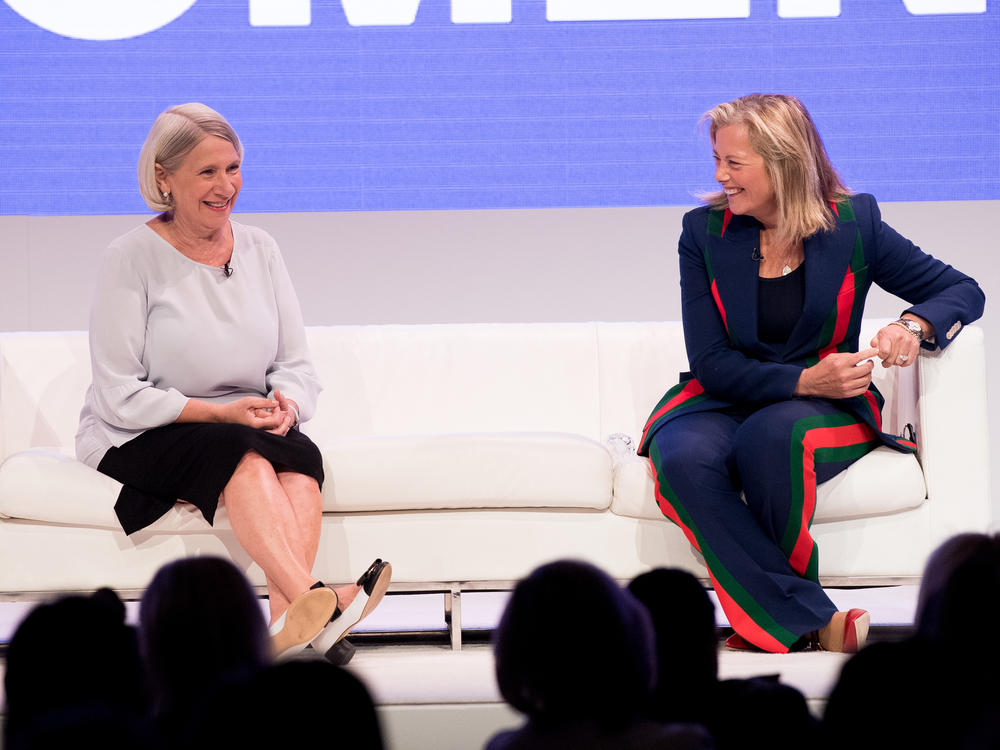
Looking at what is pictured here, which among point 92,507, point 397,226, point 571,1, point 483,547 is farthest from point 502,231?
point 92,507

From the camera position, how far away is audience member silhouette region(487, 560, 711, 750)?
0.86 metres

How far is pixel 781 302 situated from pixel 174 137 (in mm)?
1373

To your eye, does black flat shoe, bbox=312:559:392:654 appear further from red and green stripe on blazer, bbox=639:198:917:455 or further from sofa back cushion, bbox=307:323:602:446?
sofa back cushion, bbox=307:323:602:446

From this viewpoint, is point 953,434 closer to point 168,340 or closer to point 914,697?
point 168,340

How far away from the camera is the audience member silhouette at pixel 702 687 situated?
933mm

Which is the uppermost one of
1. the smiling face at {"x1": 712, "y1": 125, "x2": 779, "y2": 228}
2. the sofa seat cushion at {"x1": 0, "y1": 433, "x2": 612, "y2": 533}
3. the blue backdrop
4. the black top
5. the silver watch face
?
the blue backdrop

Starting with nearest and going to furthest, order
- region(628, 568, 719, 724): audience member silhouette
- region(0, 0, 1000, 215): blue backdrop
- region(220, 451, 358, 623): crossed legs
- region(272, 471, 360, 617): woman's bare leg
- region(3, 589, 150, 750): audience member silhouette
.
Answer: region(3, 589, 150, 750): audience member silhouette
region(628, 568, 719, 724): audience member silhouette
region(220, 451, 358, 623): crossed legs
region(272, 471, 360, 617): woman's bare leg
region(0, 0, 1000, 215): blue backdrop

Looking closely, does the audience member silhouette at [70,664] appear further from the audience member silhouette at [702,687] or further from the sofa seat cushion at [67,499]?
the sofa seat cushion at [67,499]

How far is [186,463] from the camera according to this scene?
2.37 m

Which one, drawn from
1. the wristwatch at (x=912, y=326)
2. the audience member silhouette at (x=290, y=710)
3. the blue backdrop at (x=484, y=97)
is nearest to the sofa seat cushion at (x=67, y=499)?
the blue backdrop at (x=484, y=97)

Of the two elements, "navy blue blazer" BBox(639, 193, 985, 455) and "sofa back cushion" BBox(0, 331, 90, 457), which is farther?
"sofa back cushion" BBox(0, 331, 90, 457)

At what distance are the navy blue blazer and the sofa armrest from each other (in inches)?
1.8

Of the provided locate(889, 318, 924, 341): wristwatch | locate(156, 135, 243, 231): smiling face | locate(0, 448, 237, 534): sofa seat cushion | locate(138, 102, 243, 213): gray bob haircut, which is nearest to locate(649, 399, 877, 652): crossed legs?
locate(889, 318, 924, 341): wristwatch

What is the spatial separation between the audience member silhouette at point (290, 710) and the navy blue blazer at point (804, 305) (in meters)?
1.85
